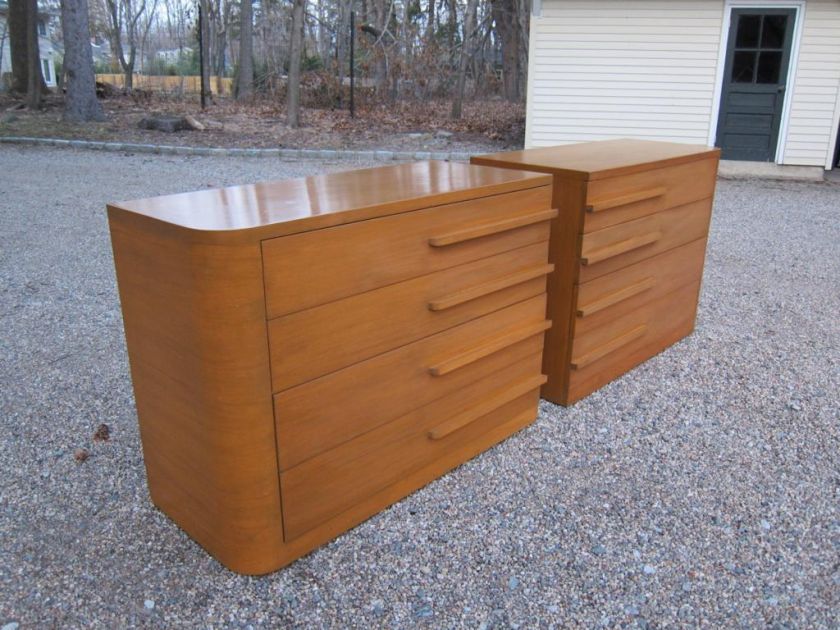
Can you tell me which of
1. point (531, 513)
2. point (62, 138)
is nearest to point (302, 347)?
point (531, 513)

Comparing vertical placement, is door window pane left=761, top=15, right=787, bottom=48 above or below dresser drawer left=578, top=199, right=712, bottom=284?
above

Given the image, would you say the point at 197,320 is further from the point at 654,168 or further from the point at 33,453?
the point at 654,168

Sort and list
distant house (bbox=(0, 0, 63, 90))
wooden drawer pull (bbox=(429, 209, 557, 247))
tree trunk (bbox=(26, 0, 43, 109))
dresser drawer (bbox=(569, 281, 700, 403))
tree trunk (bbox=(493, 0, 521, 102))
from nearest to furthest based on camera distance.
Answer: wooden drawer pull (bbox=(429, 209, 557, 247)) < dresser drawer (bbox=(569, 281, 700, 403)) < tree trunk (bbox=(26, 0, 43, 109)) < tree trunk (bbox=(493, 0, 521, 102)) < distant house (bbox=(0, 0, 63, 90))

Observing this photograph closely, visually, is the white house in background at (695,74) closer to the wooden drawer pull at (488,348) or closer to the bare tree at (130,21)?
the wooden drawer pull at (488,348)

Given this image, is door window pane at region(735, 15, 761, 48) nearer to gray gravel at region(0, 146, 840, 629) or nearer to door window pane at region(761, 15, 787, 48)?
door window pane at region(761, 15, 787, 48)

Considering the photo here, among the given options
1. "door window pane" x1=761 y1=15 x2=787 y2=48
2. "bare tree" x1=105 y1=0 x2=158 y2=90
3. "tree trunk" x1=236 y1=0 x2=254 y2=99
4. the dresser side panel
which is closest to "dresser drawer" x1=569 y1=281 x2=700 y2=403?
the dresser side panel

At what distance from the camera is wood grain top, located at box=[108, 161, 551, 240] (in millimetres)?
1838

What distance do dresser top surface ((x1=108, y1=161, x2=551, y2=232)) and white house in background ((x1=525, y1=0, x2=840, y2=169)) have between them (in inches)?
303

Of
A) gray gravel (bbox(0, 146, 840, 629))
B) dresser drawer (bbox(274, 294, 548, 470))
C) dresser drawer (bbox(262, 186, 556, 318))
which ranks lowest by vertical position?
gray gravel (bbox(0, 146, 840, 629))

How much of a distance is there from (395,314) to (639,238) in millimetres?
1478

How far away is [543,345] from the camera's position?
2984 millimetres

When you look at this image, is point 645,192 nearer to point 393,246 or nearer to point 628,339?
point 628,339

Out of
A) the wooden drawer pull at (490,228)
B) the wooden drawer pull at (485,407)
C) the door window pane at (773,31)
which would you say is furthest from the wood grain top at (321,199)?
the door window pane at (773,31)

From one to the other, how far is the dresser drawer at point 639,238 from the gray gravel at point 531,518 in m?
0.56
